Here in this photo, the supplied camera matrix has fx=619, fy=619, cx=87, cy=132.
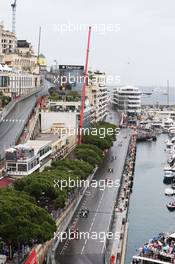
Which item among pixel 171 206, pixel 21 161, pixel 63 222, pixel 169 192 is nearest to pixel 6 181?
pixel 21 161

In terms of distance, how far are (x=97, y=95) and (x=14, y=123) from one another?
28.6 metres

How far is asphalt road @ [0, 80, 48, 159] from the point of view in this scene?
1532 inches

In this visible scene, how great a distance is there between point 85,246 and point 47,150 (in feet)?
41.8

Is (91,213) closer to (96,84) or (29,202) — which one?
(29,202)

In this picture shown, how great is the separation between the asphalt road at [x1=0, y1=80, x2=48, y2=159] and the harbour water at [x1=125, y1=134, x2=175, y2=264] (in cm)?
837

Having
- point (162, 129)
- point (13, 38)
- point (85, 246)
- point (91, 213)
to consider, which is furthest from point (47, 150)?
point (162, 129)

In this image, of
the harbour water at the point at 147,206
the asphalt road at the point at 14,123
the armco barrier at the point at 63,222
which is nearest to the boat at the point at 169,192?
the harbour water at the point at 147,206

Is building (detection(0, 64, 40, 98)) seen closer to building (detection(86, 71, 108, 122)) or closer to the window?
building (detection(86, 71, 108, 122))

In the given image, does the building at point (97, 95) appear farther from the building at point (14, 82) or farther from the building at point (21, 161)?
the building at point (21, 161)

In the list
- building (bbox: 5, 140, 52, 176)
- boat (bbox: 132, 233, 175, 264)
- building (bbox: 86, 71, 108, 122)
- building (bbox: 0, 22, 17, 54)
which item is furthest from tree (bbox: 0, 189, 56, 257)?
building (bbox: 0, 22, 17, 54)

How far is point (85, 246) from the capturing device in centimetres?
2520

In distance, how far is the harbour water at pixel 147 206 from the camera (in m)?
31.3

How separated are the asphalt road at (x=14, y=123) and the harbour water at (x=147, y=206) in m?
8.37

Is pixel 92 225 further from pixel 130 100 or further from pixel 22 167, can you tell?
pixel 130 100
